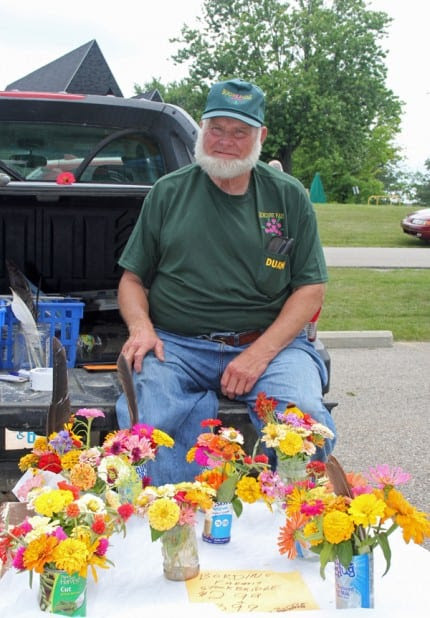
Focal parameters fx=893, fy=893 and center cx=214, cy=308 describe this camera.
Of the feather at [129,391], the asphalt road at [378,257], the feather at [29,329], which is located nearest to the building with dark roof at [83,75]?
the feather at [29,329]

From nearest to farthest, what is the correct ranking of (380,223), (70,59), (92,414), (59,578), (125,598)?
(59,578) < (125,598) < (92,414) < (70,59) < (380,223)

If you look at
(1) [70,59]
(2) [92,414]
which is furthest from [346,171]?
(2) [92,414]

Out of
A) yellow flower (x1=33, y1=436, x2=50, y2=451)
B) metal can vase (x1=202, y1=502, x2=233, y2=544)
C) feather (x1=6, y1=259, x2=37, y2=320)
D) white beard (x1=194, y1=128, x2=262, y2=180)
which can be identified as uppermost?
white beard (x1=194, y1=128, x2=262, y2=180)

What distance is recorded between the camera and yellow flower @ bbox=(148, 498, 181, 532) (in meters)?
2.12

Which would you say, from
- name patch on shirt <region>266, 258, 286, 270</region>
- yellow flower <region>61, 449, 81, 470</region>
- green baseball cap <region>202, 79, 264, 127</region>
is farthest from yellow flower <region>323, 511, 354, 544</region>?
green baseball cap <region>202, 79, 264, 127</region>

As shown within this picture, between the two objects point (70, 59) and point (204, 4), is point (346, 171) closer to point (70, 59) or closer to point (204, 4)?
point (204, 4)

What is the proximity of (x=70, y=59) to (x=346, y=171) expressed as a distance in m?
42.4

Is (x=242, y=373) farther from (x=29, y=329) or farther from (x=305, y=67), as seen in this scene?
(x=305, y=67)

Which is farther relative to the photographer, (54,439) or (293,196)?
(293,196)

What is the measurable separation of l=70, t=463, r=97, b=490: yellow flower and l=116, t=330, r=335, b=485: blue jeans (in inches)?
26.2

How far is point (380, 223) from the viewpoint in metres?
23.4

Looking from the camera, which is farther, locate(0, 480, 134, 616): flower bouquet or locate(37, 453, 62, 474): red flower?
locate(37, 453, 62, 474): red flower

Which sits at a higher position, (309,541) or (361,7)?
(361,7)

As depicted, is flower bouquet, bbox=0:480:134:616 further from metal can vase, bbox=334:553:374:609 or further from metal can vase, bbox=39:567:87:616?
metal can vase, bbox=334:553:374:609
